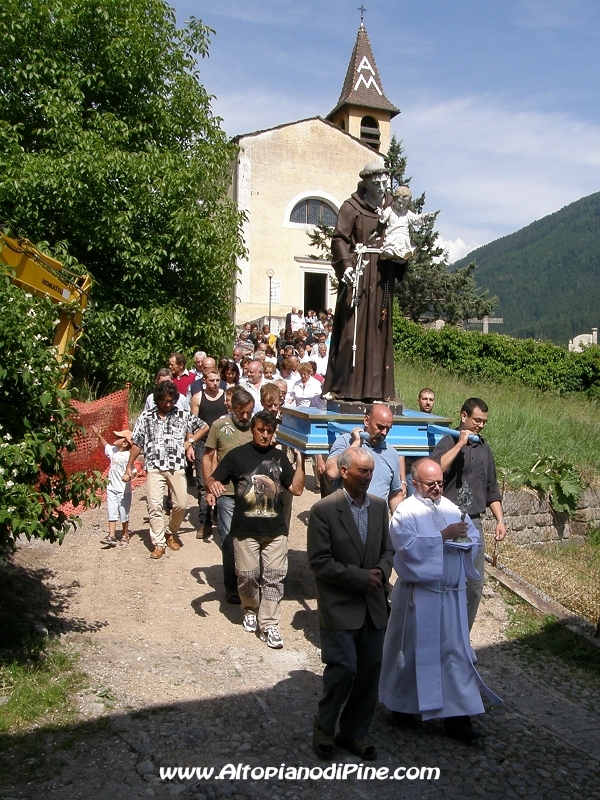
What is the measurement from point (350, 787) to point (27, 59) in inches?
612

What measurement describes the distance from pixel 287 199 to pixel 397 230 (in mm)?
27585

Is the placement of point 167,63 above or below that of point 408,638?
above

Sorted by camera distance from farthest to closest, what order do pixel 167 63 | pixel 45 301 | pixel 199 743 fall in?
pixel 167 63 < pixel 45 301 < pixel 199 743

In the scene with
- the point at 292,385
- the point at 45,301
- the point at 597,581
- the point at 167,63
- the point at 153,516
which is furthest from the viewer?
the point at 167,63

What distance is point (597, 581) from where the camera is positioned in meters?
9.25

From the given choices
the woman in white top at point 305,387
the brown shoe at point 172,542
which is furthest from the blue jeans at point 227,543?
the woman in white top at point 305,387

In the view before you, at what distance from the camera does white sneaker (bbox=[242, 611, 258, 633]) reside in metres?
6.55

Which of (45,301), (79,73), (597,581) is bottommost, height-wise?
(597,581)

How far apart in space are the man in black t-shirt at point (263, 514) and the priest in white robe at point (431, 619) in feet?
4.64

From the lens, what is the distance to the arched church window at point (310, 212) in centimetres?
3466

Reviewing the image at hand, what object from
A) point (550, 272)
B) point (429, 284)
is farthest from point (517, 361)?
point (550, 272)

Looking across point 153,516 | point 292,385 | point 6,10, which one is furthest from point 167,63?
point 153,516

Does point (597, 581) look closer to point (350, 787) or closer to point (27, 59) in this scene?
point (350, 787)

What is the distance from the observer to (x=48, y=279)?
10.0 metres
